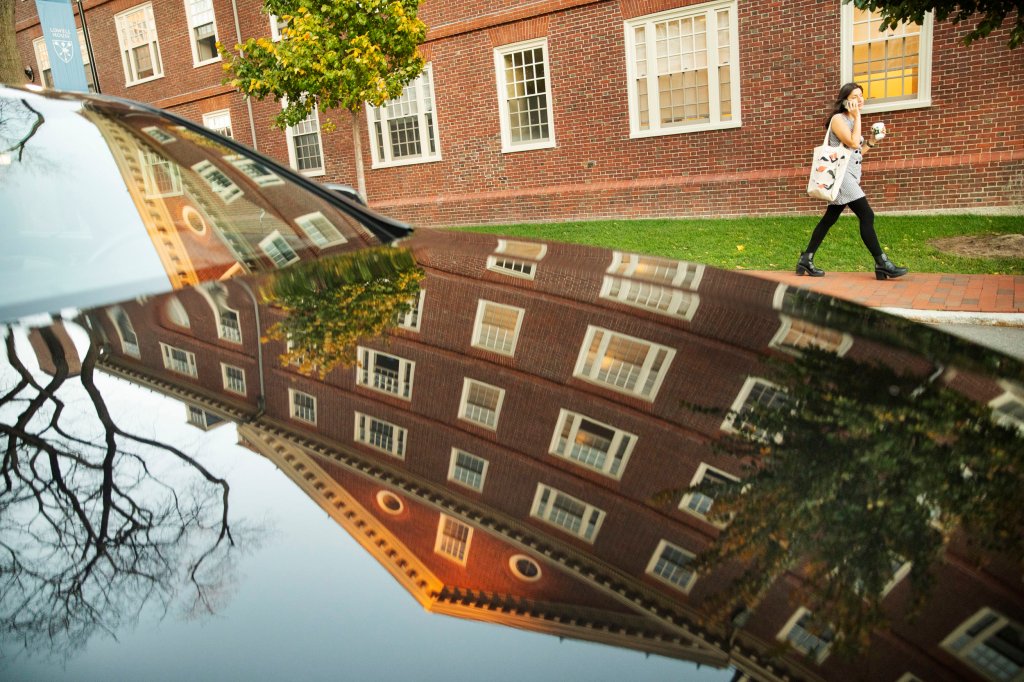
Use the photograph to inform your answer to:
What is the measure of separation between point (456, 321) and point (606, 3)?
14515 mm

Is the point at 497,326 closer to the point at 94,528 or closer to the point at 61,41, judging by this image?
the point at 94,528

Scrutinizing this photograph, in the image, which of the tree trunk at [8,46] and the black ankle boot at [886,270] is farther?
the tree trunk at [8,46]

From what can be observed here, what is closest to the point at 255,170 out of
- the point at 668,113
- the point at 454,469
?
the point at 454,469

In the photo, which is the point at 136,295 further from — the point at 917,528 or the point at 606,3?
the point at 606,3

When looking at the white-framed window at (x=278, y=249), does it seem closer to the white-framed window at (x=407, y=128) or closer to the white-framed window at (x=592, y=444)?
the white-framed window at (x=592, y=444)

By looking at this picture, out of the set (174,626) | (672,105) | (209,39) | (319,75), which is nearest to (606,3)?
(672,105)

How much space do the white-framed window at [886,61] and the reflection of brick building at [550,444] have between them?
12.1 metres

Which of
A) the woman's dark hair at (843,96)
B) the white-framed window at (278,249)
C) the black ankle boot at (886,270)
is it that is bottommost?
the black ankle boot at (886,270)

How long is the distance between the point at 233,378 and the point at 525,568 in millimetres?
844

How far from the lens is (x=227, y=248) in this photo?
2.33 m

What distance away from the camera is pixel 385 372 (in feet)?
5.27

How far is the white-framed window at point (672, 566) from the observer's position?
1.03 metres

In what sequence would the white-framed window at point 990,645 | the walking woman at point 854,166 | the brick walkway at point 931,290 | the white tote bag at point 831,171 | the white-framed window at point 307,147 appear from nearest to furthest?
the white-framed window at point 990,645 → the brick walkway at point 931,290 → the walking woman at point 854,166 → the white tote bag at point 831,171 → the white-framed window at point 307,147

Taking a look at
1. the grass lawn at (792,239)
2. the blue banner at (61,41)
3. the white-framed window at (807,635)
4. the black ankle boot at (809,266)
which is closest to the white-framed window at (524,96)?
the grass lawn at (792,239)
